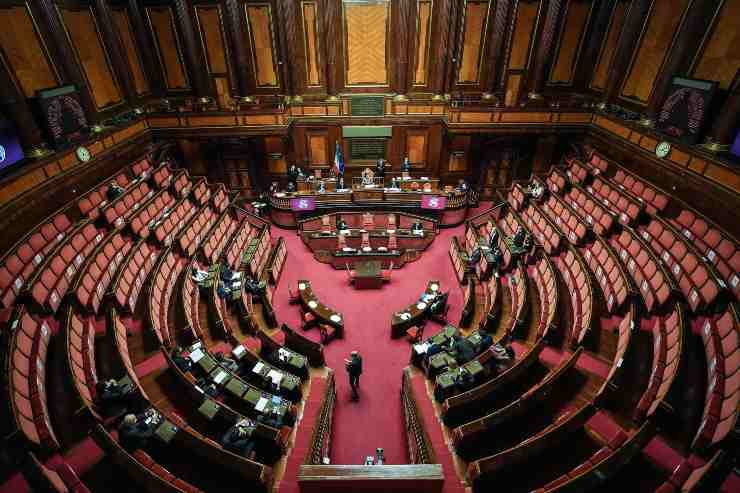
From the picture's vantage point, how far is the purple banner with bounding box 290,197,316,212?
36.3ft

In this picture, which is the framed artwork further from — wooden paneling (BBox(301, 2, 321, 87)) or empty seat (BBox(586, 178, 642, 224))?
wooden paneling (BBox(301, 2, 321, 87))

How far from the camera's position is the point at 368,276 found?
879 centimetres

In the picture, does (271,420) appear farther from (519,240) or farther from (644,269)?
(644,269)

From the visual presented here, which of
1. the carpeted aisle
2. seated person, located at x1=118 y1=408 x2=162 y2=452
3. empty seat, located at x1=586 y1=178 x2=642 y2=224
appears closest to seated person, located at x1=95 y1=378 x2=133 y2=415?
seated person, located at x1=118 y1=408 x2=162 y2=452

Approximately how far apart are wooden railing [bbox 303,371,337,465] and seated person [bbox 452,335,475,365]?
214 cm

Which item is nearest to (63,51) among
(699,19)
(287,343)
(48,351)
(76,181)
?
(76,181)

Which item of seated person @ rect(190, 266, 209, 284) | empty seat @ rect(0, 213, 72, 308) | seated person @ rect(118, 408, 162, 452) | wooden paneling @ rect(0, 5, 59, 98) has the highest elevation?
wooden paneling @ rect(0, 5, 59, 98)

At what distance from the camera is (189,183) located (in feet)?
35.5

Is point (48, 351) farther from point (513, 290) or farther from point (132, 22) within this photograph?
point (132, 22)

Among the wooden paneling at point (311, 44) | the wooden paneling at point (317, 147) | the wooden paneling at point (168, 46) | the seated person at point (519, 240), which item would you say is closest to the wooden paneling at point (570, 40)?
the seated person at point (519, 240)

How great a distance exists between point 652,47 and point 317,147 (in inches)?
377

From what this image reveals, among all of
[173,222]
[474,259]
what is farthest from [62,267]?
[474,259]

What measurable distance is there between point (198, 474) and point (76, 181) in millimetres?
7180

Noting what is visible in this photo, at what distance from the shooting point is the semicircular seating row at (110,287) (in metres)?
3.82
